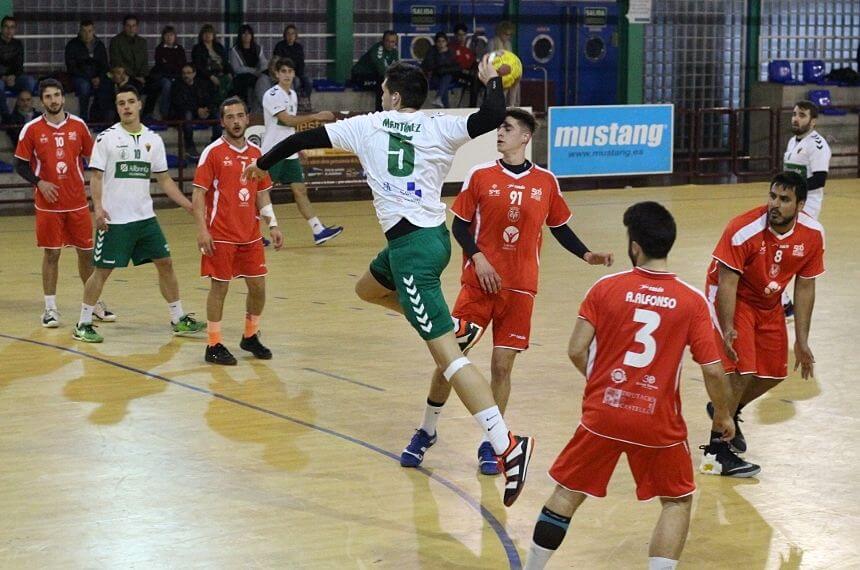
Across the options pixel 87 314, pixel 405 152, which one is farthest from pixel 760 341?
pixel 87 314

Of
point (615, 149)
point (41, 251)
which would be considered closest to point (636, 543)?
point (41, 251)

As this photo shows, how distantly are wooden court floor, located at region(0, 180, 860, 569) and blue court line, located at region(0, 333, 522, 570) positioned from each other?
17 millimetres

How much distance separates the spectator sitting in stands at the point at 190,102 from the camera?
66.0 feet

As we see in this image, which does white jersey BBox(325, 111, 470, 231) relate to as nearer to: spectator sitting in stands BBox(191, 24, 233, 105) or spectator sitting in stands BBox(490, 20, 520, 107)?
spectator sitting in stands BBox(191, 24, 233, 105)

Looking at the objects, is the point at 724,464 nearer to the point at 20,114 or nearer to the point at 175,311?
the point at 175,311

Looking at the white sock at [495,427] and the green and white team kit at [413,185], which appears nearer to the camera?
the white sock at [495,427]

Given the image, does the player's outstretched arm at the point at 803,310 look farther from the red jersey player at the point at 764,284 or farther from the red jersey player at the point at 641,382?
the red jersey player at the point at 641,382

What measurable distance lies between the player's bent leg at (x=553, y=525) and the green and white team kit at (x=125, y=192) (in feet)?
19.0

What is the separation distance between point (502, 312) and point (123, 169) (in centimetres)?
426

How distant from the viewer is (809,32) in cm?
2775

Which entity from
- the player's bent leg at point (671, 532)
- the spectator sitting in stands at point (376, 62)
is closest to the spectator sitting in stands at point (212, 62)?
the spectator sitting in stands at point (376, 62)

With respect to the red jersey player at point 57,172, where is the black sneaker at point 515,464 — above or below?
below

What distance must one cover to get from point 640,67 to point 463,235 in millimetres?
20441

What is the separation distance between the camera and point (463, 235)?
22.3ft
